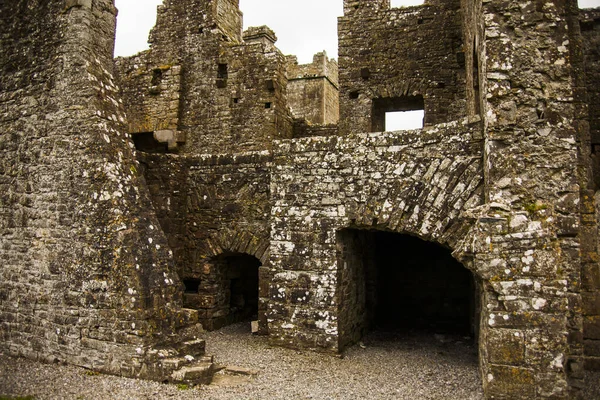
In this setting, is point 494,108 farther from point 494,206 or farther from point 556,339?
point 556,339

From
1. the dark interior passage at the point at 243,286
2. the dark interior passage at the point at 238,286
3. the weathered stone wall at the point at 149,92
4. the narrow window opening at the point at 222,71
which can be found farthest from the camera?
the weathered stone wall at the point at 149,92

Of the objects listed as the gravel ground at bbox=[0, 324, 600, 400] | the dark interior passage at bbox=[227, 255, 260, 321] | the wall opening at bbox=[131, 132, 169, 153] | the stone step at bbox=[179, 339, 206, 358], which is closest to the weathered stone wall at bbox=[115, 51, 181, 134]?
the wall opening at bbox=[131, 132, 169, 153]

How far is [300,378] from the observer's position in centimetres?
579

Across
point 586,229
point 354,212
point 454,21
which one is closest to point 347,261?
point 354,212

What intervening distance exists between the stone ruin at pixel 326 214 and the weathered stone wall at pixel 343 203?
0.03 meters

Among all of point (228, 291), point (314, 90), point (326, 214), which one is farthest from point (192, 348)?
point (314, 90)

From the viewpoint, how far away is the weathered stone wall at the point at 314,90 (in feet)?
57.3

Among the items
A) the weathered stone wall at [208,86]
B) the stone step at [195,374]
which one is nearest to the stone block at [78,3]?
the stone step at [195,374]

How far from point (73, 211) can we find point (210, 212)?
2.63 meters

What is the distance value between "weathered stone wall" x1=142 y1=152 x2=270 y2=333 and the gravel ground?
1182 millimetres

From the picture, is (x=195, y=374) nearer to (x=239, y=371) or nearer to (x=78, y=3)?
(x=239, y=371)

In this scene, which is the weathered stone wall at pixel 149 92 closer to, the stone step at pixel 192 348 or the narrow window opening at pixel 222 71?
the narrow window opening at pixel 222 71

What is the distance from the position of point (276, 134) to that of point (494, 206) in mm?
6879

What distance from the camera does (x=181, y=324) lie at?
19.6ft
